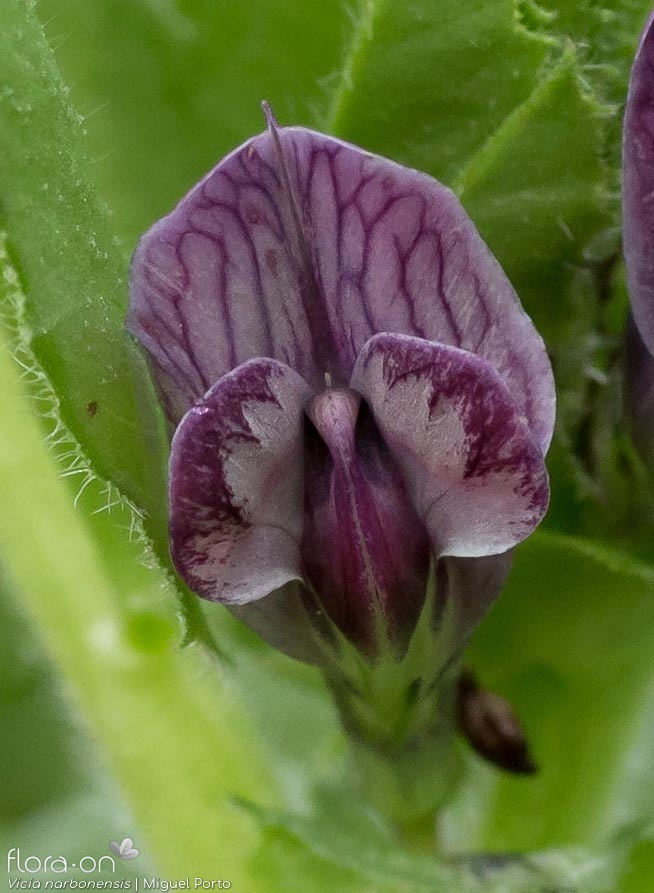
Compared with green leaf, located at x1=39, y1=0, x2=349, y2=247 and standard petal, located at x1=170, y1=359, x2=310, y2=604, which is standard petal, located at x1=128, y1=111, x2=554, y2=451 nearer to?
standard petal, located at x1=170, y1=359, x2=310, y2=604

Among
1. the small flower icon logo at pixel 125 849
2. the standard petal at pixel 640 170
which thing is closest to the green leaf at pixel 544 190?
the standard petal at pixel 640 170

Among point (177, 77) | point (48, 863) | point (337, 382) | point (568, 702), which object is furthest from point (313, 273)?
point (48, 863)

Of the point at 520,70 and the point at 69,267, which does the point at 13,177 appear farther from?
the point at 520,70

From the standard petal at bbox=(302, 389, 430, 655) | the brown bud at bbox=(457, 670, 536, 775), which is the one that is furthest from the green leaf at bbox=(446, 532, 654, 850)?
the standard petal at bbox=(302, 389, 430, 655)

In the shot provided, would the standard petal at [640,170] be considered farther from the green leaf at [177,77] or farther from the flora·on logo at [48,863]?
the flora·on logo at [48,863]

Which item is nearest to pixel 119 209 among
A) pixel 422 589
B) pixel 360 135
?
pixel 360 135

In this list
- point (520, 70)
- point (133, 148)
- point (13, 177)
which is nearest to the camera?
point (13, 177)

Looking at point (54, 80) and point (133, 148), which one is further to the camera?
point (133, 148)
